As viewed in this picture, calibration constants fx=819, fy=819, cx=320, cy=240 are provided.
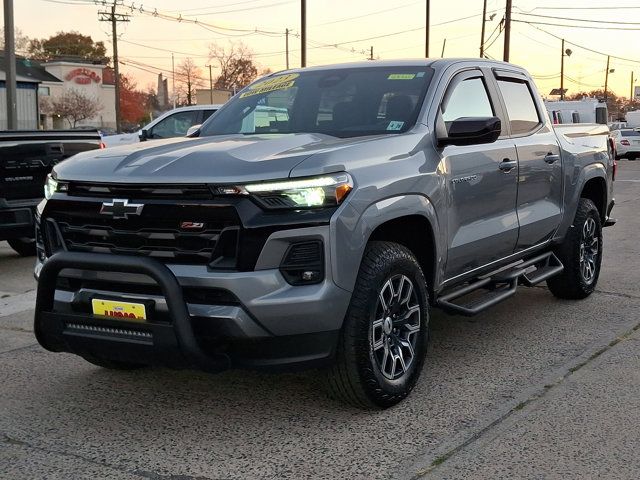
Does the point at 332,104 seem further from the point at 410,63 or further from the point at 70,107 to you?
the point at 70,107

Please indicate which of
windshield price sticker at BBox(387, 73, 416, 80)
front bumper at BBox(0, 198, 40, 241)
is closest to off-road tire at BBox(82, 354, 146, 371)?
windshield price sticker at BBox(387, 73, 416, 80)

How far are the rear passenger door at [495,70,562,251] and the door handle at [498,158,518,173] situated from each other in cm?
10

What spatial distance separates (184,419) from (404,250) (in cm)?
146

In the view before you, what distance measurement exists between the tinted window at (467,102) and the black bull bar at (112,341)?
2.12 m

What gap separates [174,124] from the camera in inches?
574

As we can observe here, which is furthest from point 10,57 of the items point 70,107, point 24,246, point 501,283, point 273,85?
point 70,107

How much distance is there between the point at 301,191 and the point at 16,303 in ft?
13.7

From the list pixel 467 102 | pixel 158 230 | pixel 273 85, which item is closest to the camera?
pixel 158 230

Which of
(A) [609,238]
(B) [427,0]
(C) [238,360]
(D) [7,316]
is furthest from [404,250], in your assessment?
(B) [427,0]

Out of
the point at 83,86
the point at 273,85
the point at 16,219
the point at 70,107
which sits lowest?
the point at 16,219

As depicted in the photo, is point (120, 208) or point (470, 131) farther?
point (470, 131)

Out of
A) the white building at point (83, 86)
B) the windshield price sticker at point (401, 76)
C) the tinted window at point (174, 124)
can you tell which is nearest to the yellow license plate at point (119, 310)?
the windshield price sticker at point (401, 76)

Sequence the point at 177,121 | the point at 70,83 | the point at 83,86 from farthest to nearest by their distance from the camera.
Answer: the point at 83,86, the point at 70,83, the point at 177,121

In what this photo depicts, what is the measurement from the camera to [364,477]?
139 inches
